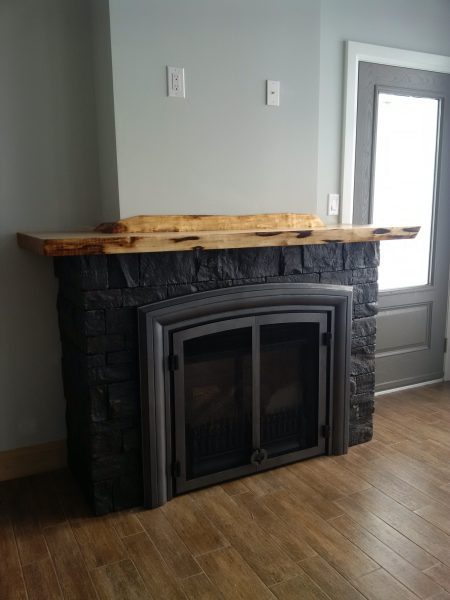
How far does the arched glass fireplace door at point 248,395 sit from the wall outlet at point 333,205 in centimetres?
76

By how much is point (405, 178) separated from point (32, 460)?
2627 mm

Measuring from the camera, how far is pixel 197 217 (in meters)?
2.32

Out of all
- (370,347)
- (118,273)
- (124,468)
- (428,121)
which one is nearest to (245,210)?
(118,273)

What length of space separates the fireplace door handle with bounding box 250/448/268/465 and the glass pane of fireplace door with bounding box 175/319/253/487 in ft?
0.08

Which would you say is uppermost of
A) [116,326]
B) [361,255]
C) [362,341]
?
[361,255]

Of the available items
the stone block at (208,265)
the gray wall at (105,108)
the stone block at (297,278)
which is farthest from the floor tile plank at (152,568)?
the gray wall at (105,108)

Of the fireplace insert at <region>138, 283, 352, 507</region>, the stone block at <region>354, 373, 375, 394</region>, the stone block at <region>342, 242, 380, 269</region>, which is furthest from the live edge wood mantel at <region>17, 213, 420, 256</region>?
the stone block at <region>354, 373, 375, 394</region>

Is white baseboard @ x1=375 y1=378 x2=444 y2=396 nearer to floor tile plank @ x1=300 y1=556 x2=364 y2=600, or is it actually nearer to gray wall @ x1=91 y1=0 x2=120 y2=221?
floor tile plank @ x1=300 y1=556 x2=364 y2=600

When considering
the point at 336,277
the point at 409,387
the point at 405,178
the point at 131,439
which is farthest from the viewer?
the point at 409,387

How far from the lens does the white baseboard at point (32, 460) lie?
2.48m

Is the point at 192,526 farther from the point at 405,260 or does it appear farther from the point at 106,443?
the point at 405,260

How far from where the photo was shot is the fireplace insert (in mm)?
2201

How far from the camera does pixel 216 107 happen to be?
234 cm

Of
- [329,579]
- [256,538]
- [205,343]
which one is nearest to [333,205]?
[205,343]
